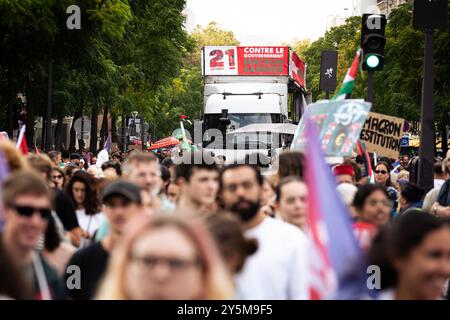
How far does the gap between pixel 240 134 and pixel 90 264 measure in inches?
952

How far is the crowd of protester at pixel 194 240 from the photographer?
391 cm

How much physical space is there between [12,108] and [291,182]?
98.9 feet

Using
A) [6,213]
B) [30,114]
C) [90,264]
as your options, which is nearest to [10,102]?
[30,114]

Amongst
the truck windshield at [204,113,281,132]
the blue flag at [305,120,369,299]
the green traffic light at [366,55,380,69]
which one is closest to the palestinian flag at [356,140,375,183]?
the green traffic light at [366,55,380,69]

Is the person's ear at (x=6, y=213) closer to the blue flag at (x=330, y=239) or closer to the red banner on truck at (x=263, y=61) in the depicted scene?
the blue flag at (x=330, y=239)

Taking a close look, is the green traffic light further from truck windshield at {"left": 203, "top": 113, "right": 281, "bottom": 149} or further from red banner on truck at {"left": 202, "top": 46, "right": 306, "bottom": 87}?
red banner on truck at {"left": 202, "top": 46, "right": 306, "bottom": 87}

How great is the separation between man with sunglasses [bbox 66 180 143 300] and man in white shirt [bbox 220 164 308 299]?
64 centimetres

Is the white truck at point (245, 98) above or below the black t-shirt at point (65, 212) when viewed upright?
above

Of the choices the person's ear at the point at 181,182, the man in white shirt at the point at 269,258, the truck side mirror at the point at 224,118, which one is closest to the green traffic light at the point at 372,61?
the person's ear at the point at 181,182

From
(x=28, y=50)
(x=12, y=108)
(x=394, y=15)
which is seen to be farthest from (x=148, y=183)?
(x=394, y=15)

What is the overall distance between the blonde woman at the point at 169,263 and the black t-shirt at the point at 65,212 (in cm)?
595

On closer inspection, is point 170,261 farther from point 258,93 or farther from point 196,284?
point 258,93

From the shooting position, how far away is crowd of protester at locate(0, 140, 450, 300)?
12.8 ft
